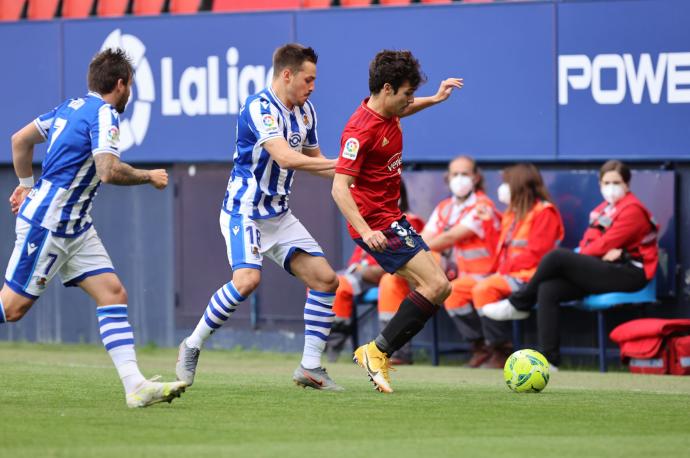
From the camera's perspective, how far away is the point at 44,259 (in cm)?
812

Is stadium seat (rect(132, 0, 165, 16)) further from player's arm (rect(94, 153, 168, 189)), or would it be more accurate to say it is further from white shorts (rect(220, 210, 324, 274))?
player's arm (rect(94, 153, 168, 189))

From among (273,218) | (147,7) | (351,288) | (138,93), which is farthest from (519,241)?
(147,7)

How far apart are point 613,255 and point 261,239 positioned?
4034 mm

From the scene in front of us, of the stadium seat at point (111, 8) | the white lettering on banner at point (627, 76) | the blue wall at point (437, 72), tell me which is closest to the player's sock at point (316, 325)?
the blue wall at point (437, 72)

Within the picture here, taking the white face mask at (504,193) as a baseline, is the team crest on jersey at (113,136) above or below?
above

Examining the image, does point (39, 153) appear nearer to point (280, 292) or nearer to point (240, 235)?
point (280, 292)

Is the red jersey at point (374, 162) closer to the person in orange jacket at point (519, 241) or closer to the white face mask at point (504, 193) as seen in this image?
the person in orange jacket at point (519, 241)

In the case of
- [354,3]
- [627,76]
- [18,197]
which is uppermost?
[354,3]

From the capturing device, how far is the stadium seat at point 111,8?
1562 centimetres

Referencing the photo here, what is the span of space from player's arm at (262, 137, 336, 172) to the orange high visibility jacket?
13.7 feet

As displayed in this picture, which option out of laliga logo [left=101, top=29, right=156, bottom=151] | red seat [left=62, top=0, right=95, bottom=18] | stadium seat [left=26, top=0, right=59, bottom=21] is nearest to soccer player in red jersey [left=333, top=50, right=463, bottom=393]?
laliga logo [left=101, top=29, right=156, bottom=151]

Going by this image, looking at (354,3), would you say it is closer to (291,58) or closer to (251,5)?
(251,5)

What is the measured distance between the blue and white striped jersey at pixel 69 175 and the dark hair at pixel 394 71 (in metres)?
1.75

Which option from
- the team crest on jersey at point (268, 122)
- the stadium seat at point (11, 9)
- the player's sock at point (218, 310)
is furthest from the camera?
the stadium seat at point (11, 9)
